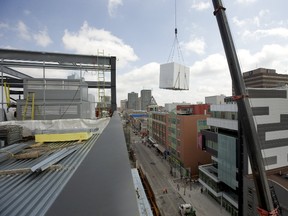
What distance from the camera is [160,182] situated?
2970cm

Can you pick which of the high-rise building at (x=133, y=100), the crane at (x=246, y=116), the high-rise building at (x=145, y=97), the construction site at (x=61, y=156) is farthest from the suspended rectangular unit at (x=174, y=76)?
the high-rise building at (x=133, y=100)

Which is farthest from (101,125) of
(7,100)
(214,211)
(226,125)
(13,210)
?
(214,211)

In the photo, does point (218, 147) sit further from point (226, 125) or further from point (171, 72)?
point (171, 72)

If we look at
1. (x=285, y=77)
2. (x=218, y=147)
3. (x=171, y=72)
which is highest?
(x=285, y=77)

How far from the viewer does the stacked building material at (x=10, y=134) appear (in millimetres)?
6637

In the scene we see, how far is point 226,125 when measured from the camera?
21.2 meters

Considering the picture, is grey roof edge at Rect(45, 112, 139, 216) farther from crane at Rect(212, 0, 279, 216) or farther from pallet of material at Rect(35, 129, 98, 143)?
pallet of material at Rect(35, 129, 98, 143)

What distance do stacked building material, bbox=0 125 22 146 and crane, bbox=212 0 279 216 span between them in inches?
350

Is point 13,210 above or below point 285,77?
below

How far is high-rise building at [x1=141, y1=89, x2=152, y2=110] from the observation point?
11638 centimetres

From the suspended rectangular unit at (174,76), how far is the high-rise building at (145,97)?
346 feet

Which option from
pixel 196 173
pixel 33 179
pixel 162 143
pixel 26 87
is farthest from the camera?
pixel 162 143

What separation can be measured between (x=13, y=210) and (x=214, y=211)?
24688 millimetres

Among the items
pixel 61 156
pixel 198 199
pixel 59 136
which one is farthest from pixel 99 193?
pixel 198 199
